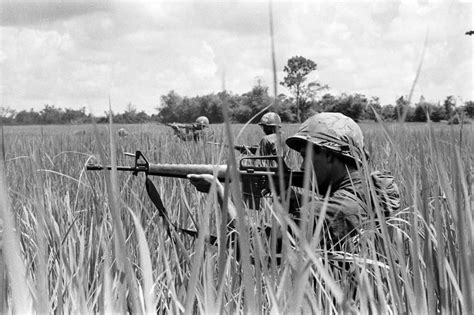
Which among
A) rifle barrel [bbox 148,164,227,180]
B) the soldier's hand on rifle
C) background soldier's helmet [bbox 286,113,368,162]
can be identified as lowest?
the soldier's hand on rifle

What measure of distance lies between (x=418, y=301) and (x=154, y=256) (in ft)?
3.86

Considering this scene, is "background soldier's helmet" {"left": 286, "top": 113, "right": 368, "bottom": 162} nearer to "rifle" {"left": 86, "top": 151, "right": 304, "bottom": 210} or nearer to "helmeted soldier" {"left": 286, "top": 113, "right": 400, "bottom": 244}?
"helmeted soldier" {"left": 286, "top": 113, "right": 400, "bottom": 244}

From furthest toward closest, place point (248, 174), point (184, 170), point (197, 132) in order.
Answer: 1. point (197, 132)
2. point (184, 170)
3. point (248, 174)

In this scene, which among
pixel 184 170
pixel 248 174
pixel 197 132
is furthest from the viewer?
pixel 197 132

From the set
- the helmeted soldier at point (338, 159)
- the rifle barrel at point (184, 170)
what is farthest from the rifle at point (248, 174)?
the helmeted soldier at point (338, 159)

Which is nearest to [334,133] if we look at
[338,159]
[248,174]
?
[338,159]

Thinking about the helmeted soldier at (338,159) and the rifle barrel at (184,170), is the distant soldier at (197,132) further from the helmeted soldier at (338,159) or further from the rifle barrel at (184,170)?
the helmeted soldier at (338,159)

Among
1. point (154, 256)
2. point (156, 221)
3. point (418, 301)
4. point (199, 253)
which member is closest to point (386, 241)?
point (418, 301)

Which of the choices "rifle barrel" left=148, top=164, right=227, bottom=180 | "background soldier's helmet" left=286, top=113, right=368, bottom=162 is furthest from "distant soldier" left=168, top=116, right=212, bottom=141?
"background soldier's helmet" left=286, top=113, right=368, bottom=162

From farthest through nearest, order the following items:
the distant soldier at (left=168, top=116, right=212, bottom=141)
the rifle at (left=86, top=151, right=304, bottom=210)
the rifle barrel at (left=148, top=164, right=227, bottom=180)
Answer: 1. the distant soldier at (left=168, top=116, right=212, bottom=141)
2. the rifle barrel at (left=148, top=164, right=227, bottom=180)
3. the rifle at (left=86, top=151, right=304, bottom=210)

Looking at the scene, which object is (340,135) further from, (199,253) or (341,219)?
(199,253)

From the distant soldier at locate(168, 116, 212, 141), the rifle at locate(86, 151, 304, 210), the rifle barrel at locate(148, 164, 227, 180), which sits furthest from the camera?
the distant soldier at locate(168, 116, 212, 141)

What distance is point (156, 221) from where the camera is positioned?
2.07 m

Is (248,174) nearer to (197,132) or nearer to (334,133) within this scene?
(334,133)
